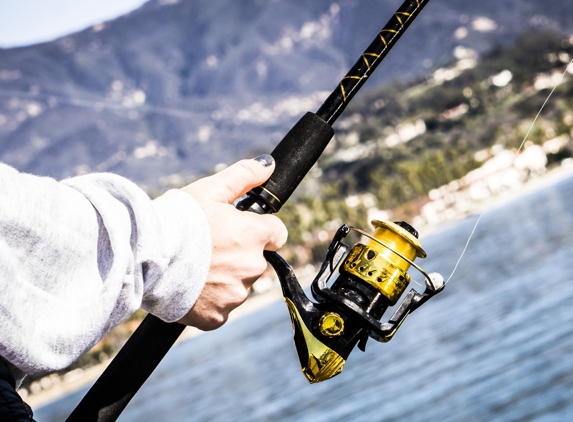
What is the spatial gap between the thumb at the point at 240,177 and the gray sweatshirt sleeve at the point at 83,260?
132 mm

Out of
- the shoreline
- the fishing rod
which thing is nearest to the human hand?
the fishing rod

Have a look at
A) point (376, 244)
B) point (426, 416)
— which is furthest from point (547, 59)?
point (376, 244)

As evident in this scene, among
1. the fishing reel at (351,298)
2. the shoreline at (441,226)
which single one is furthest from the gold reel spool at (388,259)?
the shoreline at (441,226)

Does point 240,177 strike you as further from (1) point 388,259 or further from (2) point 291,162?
(1) point 388,259

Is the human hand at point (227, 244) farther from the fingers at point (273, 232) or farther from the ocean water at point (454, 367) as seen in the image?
the ocean water at point (454, 367)

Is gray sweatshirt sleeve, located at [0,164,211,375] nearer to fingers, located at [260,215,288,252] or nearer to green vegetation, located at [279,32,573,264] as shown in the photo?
fingers, located at [260,215,288,252]

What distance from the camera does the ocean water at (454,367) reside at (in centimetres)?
1697

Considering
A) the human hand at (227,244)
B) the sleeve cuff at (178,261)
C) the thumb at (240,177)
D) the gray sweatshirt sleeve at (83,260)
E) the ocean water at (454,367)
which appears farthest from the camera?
the ocean water at (454,367)

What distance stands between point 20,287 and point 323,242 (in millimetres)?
90068

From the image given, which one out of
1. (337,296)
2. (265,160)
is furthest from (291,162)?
(337,296)

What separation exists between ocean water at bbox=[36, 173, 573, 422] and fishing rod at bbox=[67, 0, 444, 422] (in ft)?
43.0

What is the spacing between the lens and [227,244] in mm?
1625

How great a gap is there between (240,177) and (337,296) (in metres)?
0.37

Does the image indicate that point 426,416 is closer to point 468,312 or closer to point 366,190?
point 468,312
